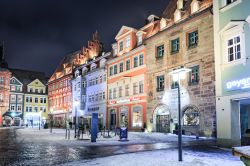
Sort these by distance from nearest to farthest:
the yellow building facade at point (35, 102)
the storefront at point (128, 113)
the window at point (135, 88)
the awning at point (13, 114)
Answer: the storefront at point (128, 113)
the window at point (135, 88)
the awning at point (13, 114)
the yellow building facade at point (35, 102)

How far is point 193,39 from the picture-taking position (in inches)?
1144

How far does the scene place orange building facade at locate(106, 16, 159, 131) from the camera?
1438 inches

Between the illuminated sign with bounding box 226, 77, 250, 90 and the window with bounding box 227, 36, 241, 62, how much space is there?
1521 millimetres

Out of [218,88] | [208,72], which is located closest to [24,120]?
[208,72]

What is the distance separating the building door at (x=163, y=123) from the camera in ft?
104

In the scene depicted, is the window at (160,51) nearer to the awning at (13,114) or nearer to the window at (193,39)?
the window at (193,39)

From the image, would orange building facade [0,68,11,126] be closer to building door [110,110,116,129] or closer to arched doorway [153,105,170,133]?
building door [110,110,116,129]

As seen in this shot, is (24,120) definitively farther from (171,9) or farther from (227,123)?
(227,123)

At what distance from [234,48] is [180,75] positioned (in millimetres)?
7752

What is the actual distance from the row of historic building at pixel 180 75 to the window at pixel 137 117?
0.42 ft

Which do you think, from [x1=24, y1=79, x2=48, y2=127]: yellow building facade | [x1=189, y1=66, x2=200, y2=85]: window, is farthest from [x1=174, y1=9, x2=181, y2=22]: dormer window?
[x1=24, y1=79, x2=48, y2=127]: yellow building facade

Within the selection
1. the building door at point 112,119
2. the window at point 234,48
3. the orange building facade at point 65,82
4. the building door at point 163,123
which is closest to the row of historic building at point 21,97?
the orange building facade at point 65,82

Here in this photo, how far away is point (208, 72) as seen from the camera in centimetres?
2648

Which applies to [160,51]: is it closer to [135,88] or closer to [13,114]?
[135,88]
